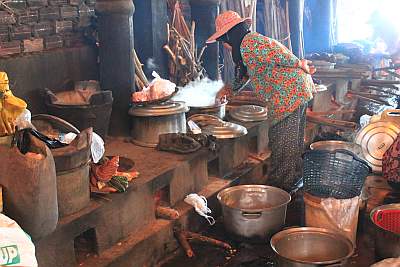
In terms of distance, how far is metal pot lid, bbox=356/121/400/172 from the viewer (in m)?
7.54

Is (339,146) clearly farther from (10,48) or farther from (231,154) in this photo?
(10,48)

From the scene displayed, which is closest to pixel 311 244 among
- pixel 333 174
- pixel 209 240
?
pixel 333 174

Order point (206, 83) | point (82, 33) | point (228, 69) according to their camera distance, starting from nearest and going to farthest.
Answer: point (82, 33) → point (206, 83) → point (228, 69)

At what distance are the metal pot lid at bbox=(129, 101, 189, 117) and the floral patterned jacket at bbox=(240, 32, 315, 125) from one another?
112cm

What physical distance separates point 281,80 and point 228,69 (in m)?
4.63

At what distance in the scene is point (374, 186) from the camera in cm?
709

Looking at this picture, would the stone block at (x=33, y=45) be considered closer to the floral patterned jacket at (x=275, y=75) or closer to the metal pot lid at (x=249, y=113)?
the floral patterned jacket at (x=275, y=75)

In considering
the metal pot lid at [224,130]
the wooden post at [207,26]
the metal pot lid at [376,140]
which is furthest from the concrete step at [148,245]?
the wooden post at [207,26]

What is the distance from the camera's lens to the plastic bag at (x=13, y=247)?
3.37 meters

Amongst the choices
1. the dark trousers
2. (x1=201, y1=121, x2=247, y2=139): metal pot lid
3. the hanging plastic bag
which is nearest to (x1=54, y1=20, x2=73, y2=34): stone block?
(x1=201, y1=121, x2=247, y2=139): metal pot lid

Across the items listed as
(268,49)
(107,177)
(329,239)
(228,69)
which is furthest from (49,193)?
(228,69)

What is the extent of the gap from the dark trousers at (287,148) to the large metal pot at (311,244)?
262 cm

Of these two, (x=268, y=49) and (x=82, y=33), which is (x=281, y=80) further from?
(x=82, y=33)

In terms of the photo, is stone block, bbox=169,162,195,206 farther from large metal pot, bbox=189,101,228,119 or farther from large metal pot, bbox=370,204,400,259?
large metal pot, bbox=370,204,400,259
